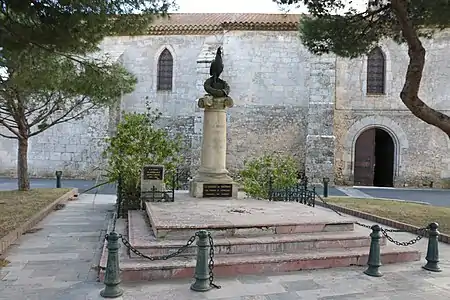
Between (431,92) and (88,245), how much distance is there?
686 inches

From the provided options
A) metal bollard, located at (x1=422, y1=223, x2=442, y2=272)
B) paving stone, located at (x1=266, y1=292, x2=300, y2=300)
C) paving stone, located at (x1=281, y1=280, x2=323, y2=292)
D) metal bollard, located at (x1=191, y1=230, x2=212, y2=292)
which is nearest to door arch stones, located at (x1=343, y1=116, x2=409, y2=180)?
metal bollard, located at (x1=422, y1=223, x2=442, y2=272)

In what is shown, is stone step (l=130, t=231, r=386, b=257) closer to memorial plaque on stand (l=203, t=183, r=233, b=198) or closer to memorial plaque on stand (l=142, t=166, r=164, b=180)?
memorial plaque on stand (l=203, t=183, r=233, b=198)

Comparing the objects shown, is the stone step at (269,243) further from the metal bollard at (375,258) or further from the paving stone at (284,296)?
the paving stone at (284,296)

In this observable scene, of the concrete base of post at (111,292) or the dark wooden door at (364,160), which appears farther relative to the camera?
the dark wooden door at (364,160)

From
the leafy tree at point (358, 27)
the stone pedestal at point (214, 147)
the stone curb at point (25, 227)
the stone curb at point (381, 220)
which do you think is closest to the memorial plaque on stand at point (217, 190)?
the stone pedestal at point (214, 147)

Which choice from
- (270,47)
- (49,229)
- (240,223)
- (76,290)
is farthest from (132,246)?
(270,47)

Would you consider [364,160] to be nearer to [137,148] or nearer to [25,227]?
[137,148]

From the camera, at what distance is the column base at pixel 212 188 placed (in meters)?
8.92

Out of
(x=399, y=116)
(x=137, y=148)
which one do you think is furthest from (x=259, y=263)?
(x=399, y=116)

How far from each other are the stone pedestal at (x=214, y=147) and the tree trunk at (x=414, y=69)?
3.89 meters

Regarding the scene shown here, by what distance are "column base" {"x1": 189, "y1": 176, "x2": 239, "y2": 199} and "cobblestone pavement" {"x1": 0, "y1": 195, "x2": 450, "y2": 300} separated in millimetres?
3152

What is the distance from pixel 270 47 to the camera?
750 inches

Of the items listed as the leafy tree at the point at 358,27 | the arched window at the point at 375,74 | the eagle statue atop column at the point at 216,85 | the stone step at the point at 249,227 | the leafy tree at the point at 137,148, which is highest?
the arched window at the point at 375,74

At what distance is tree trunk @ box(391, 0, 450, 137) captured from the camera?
775 cm
